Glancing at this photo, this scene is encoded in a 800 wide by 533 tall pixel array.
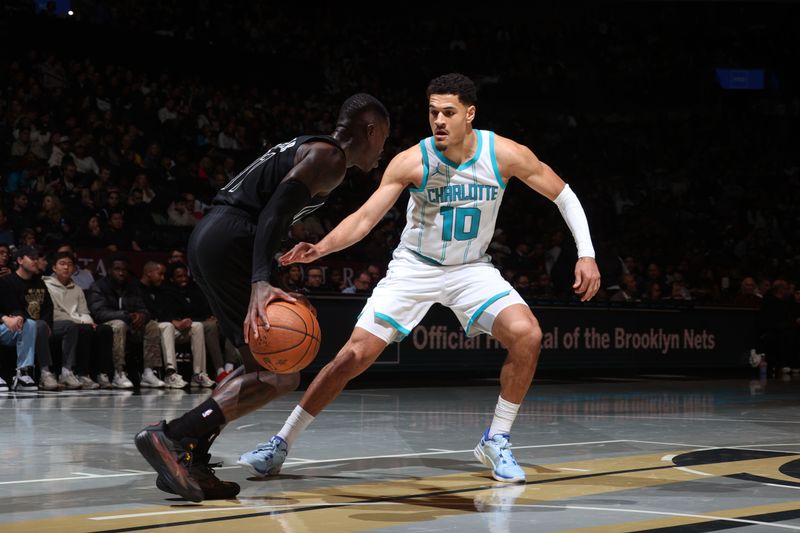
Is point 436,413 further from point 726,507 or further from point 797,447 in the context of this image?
point 726,507

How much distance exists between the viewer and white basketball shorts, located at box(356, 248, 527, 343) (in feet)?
18.5

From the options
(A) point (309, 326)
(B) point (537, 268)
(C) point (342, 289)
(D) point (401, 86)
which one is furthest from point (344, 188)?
(A) point (309, 326)

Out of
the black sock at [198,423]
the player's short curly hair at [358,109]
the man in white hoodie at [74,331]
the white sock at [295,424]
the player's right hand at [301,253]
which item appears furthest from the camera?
the man in white hoodie at [74,331]

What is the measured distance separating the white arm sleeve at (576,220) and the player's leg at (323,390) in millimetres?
1101

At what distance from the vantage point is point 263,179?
16.9 ft

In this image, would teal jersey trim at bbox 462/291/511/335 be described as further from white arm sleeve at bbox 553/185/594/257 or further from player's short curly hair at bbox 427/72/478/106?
A: player's short curly hair at bbox 427/72/478/106

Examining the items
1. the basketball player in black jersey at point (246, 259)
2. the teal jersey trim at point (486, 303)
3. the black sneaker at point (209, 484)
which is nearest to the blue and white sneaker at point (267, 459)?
the basketball player in black jersey at point (246, 259)

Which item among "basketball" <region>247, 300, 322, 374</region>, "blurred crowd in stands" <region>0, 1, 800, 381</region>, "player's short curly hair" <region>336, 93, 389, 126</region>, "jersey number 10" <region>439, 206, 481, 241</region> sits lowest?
"basketball" <region>247, 300, 322, 374</region>

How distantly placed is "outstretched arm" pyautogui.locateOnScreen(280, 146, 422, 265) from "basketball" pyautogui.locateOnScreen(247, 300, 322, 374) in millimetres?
465

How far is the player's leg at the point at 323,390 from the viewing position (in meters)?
5.40

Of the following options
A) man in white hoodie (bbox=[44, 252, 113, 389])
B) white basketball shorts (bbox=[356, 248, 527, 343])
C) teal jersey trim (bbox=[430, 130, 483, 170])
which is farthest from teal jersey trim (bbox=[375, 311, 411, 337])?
man in white hoodie (bbox=[44, 252, 113, 389])

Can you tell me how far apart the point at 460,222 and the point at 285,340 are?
4.67 ft

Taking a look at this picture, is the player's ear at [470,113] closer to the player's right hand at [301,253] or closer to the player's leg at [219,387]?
the player's right hand at [301,253]

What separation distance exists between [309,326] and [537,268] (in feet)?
43.1
